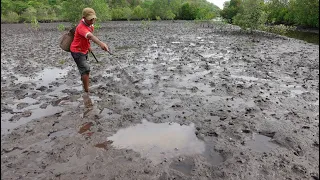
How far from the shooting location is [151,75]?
10.8 m

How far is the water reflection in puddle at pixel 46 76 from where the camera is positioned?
988 cm

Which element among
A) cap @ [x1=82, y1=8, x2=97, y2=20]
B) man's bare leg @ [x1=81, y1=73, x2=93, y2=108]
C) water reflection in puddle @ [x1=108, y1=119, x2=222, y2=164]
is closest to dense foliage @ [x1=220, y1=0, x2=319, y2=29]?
man's bare leg @ [x1=81, y1=73, x2=93, y2=108]

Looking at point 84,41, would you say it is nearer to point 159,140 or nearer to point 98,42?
point 98,42

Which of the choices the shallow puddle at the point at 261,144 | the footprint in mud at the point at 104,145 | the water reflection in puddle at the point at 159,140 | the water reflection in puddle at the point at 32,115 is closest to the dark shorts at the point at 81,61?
the water reflection in puddle at the point at 32,115

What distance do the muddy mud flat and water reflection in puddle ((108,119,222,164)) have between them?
0.02m

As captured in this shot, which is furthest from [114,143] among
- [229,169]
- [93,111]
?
[229,169]

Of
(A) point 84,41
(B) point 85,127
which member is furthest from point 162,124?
(A) point 84,41

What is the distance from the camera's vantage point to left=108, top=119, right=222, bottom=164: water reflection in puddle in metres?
5.12

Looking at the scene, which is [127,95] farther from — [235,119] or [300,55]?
[300,55]

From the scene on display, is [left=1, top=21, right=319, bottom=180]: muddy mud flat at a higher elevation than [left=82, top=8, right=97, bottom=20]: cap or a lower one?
lower

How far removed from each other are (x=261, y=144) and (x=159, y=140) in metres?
2.04

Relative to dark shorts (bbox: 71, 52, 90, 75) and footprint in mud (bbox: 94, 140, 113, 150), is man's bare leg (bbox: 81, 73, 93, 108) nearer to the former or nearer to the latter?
dark shorts (bbox: 71, 52, 90, 75)

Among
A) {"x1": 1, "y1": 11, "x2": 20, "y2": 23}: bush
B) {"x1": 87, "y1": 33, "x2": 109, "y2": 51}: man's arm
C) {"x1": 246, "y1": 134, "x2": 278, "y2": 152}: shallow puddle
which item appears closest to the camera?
{"x1": 246, "y1": 134, "x2": 278, "y2": 152}: shallow puddle

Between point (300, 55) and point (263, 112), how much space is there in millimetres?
10001
